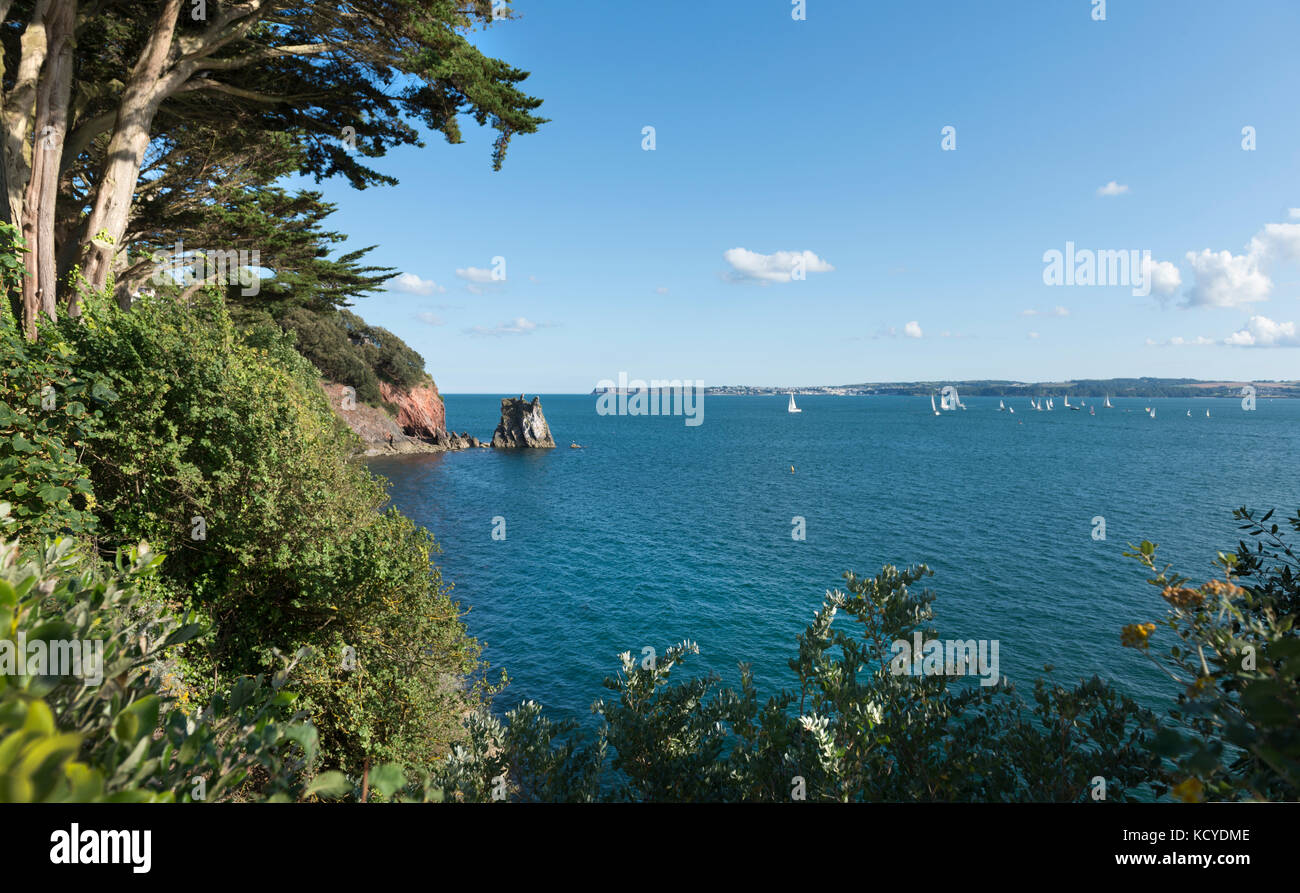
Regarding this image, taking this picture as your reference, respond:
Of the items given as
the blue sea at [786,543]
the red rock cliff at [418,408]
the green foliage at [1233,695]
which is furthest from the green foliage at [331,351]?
the green foliage at [1233,695]

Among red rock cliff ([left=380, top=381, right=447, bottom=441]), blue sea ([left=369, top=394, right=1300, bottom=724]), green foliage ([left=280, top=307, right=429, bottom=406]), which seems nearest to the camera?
blue sea ([left=369, top=394, right=1300, bottom=724])

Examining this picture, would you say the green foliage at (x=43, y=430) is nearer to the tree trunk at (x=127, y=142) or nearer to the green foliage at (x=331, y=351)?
the tree trunk at (x=127, y=142)

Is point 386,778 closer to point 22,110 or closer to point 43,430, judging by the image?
point 43,430

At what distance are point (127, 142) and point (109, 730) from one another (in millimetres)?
14575

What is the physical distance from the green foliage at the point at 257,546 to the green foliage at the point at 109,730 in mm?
8739

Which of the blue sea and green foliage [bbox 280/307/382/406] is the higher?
green foliage [bbox 280/307/382/406]

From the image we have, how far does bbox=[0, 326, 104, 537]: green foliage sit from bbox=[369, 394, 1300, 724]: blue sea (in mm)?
14131

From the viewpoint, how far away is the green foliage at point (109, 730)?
1124 millimetres

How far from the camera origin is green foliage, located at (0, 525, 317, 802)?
3.69 feet

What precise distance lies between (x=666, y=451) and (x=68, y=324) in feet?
274

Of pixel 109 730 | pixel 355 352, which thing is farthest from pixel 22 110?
pixel 355 352

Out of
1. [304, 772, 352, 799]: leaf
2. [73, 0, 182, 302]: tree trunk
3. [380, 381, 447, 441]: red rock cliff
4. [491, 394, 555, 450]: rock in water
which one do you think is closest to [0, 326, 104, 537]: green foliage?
[73, 0, 182, 302]: tree trunk

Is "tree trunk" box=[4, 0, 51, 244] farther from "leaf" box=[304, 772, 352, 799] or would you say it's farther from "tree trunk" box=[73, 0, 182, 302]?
"leaf" box=[304, 772, 352, 799]
